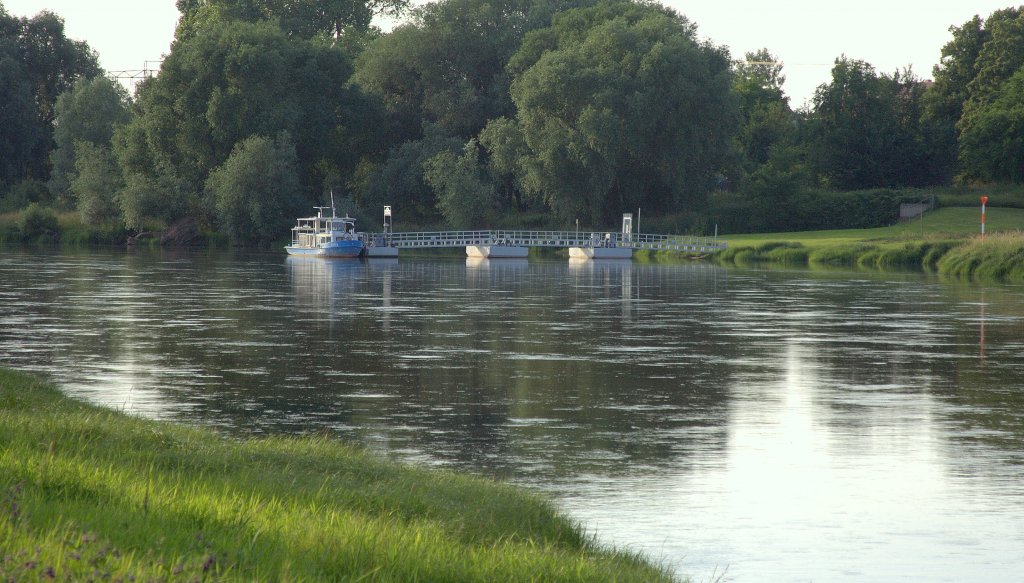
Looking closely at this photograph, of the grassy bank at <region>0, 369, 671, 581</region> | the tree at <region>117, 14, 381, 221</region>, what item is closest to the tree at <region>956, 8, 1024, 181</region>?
the tree at <region>117, 14, 381, 221</region>

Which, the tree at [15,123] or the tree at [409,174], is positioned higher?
the tree at [15,123]

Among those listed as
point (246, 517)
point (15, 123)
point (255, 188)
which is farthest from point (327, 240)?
point (246, 517)

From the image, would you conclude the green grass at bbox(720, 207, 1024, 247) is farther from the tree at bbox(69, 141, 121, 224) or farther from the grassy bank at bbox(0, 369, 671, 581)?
the grassy bank at bbox(0, 369, 671, 581)

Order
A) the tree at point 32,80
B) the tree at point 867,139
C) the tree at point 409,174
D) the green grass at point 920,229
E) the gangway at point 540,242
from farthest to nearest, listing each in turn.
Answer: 1. the tree at point 32,80
2. the tree at point 867,139
3. the tree at point 409,174
4. the gangway at point 540,242
5. the green grass at point 920,229

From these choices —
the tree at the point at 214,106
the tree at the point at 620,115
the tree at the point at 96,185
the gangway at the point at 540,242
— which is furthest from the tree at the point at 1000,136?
the tree at the point at 96,185

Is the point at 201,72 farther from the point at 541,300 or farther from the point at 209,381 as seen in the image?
the point at 209,381

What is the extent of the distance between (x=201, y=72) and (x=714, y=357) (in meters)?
85.4

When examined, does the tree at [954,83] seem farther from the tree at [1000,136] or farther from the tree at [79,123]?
the tree at [79,123]

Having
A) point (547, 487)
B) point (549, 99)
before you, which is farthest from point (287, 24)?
point (547, 487)

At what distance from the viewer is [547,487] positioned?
15203mm

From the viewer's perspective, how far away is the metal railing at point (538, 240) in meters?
98.8

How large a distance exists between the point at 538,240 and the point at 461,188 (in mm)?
9334

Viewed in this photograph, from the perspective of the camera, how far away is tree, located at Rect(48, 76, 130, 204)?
123 meters

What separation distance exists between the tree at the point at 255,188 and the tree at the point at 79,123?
23.5 meters
